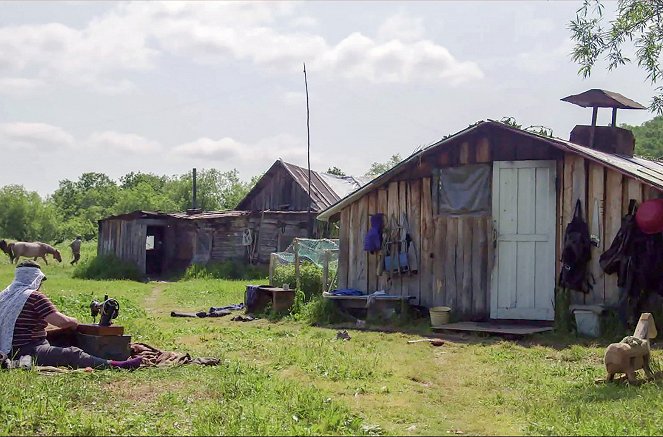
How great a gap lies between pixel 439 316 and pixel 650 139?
24.6m

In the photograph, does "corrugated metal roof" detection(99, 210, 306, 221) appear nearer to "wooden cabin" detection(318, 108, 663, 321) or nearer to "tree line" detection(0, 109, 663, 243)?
"tree line" detection(0, 109, 663, 243)

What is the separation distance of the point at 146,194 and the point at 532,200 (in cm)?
5641

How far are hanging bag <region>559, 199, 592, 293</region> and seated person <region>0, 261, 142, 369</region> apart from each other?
703 centimetres

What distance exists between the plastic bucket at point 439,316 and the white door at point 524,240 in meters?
0.84

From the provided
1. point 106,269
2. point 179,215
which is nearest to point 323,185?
point 179,215

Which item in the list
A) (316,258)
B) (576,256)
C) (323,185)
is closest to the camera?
(576,256)

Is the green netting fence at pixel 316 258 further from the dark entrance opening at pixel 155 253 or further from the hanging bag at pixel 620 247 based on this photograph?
the dark entrance opening at pixel 155 253

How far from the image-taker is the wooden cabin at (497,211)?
1220cm

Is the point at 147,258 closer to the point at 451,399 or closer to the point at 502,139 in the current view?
the point at 502,139

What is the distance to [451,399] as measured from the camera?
7562 millimetres

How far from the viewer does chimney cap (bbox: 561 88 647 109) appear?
16078 millimetres

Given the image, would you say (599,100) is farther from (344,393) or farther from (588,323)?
(344,393)

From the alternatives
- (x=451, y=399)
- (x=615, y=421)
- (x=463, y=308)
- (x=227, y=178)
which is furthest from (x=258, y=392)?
(x=227, y=178)

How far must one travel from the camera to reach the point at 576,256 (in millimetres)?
12062
